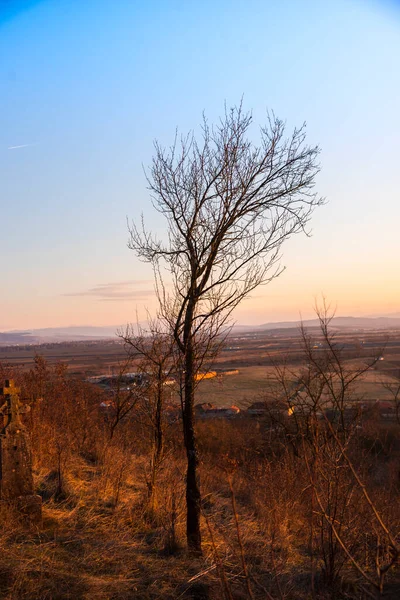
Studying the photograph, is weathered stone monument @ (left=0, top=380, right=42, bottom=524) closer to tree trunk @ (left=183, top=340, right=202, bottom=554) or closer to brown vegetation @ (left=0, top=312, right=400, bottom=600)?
brown vegetation @ (left=0, top=312, right=400, bottom=600)

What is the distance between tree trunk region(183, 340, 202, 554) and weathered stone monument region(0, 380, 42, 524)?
1850 mm

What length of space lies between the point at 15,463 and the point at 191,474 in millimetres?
2159

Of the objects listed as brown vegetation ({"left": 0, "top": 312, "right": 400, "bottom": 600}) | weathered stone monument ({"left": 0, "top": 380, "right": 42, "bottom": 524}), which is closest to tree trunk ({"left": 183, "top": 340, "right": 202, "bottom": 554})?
brown vegetation ({"left": 0, "top": 312, "right": 400, "bottom": 600})

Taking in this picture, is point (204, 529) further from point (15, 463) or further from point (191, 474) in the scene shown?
point (15, 463)

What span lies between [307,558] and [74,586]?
306cm

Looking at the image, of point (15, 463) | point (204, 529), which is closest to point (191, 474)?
point (204, 529)

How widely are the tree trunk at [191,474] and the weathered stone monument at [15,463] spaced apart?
1.85 m

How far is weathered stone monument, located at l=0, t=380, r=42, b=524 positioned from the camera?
5.92 metres

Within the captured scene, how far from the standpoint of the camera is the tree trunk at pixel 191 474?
5.55 m

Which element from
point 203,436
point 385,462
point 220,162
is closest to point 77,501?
point 220,162

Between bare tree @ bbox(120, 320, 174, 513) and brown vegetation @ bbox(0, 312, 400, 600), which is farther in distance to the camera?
bare tree @ bbox(120, 320, 174, 513)

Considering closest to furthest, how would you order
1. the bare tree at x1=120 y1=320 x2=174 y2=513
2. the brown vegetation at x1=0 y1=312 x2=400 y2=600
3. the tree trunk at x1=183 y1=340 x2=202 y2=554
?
the brown vegetation at x1=0 y1=312 x2=400 y2=600, the tree trunk at x1=183 y1=340 x2=202 y2=554, the bare tree at x1=120 y1=320 x2=174 y2=513

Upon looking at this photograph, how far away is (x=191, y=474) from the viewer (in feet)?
18.4

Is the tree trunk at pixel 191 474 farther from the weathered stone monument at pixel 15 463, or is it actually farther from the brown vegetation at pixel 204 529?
the weathered stone monument at pixel 15 463
